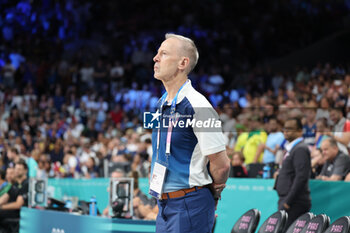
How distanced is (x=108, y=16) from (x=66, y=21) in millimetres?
2101

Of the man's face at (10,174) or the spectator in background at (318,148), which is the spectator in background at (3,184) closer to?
the man's face at (10,174)

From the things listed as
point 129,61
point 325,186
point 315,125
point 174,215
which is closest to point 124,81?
point 129,61

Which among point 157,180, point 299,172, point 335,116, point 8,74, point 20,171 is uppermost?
point 8,74

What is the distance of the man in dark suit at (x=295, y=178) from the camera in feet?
23.0

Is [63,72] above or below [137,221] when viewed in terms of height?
above

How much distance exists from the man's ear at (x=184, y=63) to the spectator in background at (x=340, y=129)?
491 cm

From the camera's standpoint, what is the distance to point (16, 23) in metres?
23.4

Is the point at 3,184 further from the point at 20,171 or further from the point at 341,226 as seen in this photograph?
the point at 341,226

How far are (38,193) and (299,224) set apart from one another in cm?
432

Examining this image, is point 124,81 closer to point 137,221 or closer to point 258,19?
point 258,19

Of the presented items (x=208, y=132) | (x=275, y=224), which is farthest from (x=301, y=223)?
(x=208, y=132)

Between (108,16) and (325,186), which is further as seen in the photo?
(108,16)

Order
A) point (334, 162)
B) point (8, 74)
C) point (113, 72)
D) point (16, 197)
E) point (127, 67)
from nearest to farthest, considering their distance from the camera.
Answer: point (334, 162)
point (16, 197)
point (8, 74)
point (113, 72)
point (127, 67)

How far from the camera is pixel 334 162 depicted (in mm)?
7738
